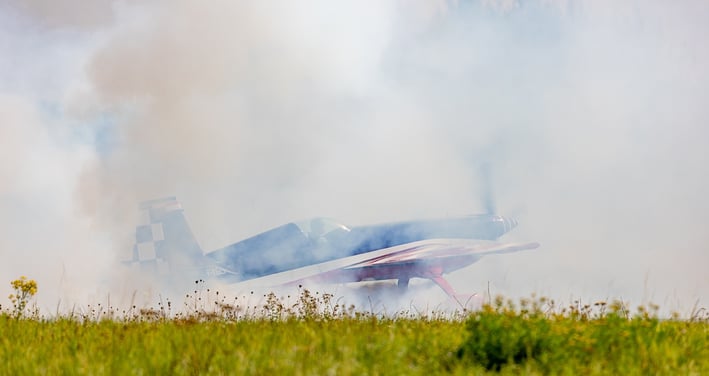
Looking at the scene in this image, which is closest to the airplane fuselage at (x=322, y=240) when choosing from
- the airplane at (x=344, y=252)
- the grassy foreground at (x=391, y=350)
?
the airplane at (x=344, y=252)

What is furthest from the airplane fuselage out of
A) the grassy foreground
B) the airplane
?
the grassy foreground

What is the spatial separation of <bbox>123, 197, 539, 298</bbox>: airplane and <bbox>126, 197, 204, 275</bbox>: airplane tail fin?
4 centimetres

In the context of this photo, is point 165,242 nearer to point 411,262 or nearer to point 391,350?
point 411,262

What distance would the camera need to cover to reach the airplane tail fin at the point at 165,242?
2088 centimetres

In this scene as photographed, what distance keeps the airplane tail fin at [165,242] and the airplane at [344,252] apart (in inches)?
1.5

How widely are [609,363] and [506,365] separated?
0.81 m

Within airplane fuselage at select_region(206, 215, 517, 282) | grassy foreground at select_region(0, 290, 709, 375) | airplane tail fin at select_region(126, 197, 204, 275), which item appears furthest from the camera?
airplane tail fin at select_region(126, 197, 204, 275)

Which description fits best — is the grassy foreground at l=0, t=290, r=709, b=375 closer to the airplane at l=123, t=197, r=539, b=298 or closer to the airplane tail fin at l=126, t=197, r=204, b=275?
the airplane at l=123, t=197, r=539, b=298

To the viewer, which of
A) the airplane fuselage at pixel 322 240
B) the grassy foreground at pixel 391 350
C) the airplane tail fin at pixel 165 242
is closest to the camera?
the grassy foreground at pixel 391 350

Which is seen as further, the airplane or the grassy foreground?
the airplane

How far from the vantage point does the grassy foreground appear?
14.9 feet

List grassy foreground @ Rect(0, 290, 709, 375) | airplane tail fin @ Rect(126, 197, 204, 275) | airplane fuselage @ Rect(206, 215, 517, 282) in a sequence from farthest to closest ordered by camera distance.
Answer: airplane tail fin @ Rect(126, 197, 204, 275) → airplane fuselage @ Rect(206, 215, 517, 282) → grassy foreground @ Rect(0, 290, 709, 375)

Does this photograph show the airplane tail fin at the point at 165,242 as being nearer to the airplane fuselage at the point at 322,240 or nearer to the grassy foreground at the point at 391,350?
the airplane fuselage at the point at 322,240

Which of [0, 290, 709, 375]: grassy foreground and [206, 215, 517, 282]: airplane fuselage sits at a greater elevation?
[206, 215, 517, 282]: airplane fuselage
